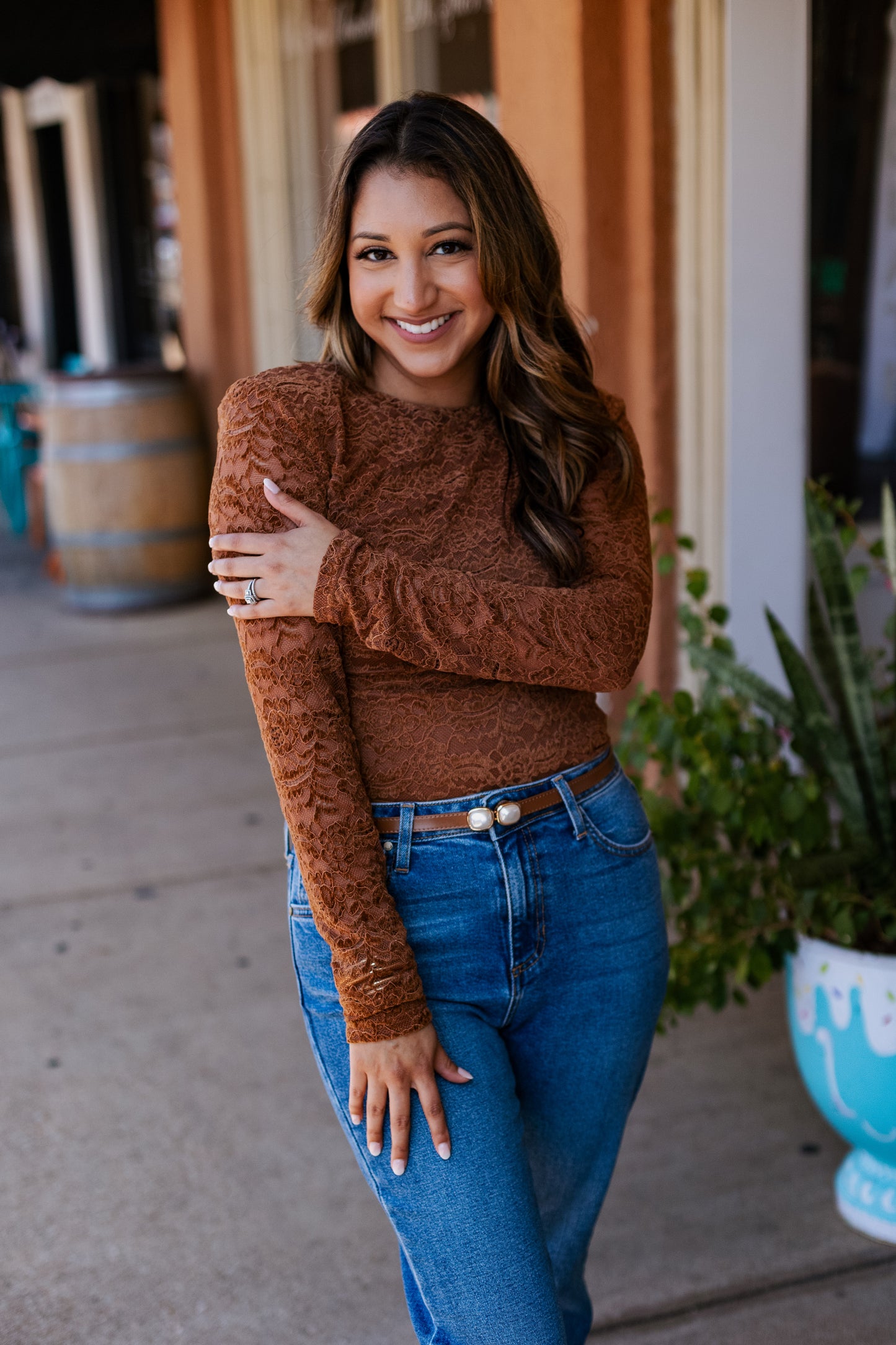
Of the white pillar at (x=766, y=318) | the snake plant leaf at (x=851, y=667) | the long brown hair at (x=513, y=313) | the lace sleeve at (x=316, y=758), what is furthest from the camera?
the white pillar at (x=766, y=318)

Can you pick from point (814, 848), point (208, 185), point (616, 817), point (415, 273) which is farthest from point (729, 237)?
point (208, 185)

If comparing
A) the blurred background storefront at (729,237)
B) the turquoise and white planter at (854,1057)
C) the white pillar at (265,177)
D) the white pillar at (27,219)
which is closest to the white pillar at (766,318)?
the blurred background storefront at (729,237)

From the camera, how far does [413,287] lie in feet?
5.17

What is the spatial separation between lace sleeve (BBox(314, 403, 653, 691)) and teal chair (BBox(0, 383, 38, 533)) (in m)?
7.77

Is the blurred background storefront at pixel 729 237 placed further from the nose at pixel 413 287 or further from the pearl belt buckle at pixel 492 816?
the pearl belt buckle at pixel 492 816

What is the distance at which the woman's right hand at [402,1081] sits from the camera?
1.47 metres

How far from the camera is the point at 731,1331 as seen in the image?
2.16 m

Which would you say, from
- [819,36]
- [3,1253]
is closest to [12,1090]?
[3,1253]

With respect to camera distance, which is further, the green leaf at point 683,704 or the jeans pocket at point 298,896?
the green leaf at point 683,704

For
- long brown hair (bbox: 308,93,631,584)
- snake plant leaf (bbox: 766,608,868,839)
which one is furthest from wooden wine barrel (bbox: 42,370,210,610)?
long brown hair (bbox: 308,93,631,584)

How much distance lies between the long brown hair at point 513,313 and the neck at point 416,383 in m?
0.02

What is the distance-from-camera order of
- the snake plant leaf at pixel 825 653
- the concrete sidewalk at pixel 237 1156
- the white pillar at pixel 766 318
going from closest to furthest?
the concrete sidewalk at pixel 237 1156 < the snake plant leaf at pixel 825 653 < the white pillar at pixel 766 318

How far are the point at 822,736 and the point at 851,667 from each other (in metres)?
0.13

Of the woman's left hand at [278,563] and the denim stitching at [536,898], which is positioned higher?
the woman's left hand at [278,563]
